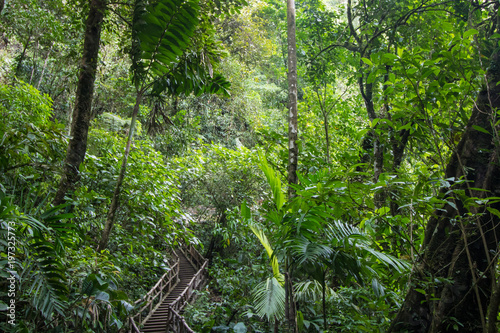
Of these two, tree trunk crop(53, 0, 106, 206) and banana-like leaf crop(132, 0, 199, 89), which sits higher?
banana-like leaf crop(132, 0, 199, 89)

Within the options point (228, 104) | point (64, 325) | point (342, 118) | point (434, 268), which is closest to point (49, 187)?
point (64, 325)

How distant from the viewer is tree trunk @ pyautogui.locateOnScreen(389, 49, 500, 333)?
1951 mm

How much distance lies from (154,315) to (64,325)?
6409 mm

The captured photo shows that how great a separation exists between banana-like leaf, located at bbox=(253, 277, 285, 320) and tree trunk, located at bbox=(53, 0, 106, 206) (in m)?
2.12

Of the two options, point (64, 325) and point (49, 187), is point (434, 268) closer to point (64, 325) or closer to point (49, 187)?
point (64, 325)

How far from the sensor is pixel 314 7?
550 centimetres

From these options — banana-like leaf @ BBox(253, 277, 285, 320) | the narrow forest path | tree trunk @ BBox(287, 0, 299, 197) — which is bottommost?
the narrow forest path

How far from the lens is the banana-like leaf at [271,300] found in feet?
7.88

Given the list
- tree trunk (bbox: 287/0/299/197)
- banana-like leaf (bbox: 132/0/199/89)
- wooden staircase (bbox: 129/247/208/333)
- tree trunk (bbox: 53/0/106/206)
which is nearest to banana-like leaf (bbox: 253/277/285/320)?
tree trunk (bbox: 287/0/299/197)

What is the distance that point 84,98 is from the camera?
3.12 m

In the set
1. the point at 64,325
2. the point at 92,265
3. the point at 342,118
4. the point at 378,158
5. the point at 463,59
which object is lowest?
the point at 64,325

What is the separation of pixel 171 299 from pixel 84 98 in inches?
329

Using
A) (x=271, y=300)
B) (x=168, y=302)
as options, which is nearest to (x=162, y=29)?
(x=271, y=300)

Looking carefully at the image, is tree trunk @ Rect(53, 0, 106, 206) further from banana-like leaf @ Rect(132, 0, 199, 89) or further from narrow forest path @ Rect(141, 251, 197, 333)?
narrow forest path @ Rect(141, 251, 197, 333)
